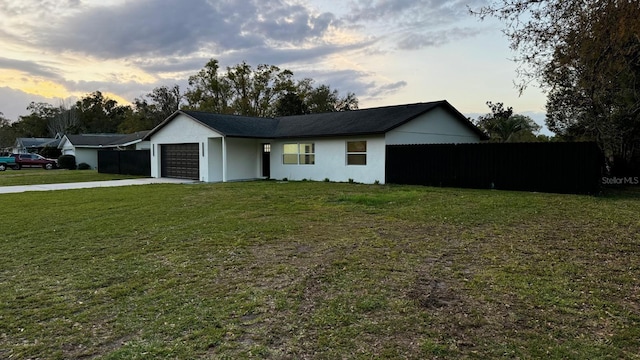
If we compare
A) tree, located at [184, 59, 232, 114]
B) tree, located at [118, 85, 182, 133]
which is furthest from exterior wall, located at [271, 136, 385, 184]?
tree, located at [118, 85, 182, 133]

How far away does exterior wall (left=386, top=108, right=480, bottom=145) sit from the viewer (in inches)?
720

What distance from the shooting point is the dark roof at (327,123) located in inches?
726

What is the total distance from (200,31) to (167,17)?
16.8 ft

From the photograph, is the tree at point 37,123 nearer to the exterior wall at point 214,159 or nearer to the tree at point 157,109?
the tree at point 157,109

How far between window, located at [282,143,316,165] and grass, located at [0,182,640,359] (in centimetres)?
1164

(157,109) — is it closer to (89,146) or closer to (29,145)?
(29,145)

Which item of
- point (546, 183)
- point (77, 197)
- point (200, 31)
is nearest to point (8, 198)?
point (77, 197)

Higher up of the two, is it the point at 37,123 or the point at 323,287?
the point at 37,123

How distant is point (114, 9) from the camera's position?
15.4 metres

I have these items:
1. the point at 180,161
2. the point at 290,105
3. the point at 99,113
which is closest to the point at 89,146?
the point at 290,105

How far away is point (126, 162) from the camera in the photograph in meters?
27.9

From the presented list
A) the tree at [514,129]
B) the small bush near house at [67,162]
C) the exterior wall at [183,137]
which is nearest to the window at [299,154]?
the exterior wall at [183,137]

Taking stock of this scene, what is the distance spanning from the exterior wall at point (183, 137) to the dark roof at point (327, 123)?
39cm

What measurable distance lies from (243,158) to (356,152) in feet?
22.2
